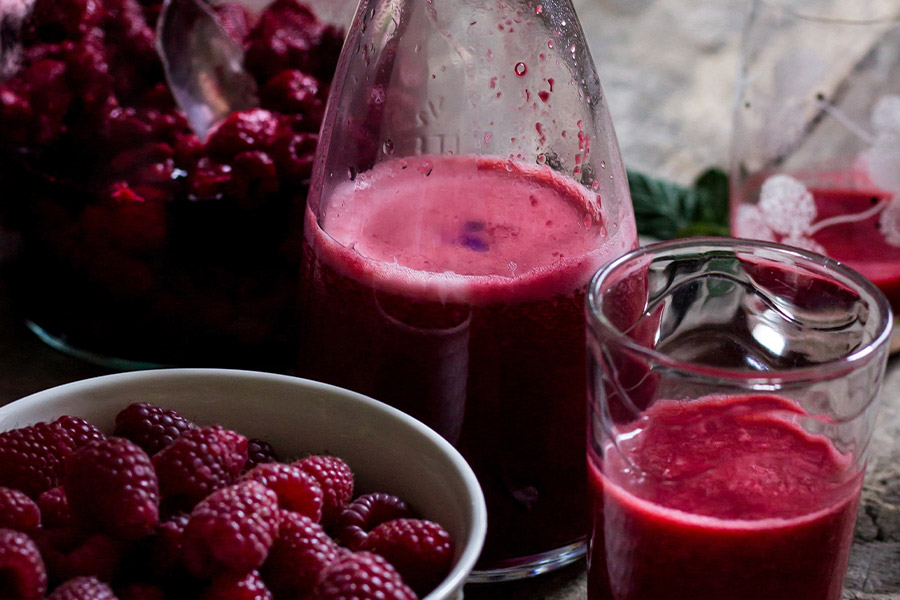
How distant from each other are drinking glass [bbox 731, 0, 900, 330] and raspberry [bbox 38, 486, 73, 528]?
625 millimetres

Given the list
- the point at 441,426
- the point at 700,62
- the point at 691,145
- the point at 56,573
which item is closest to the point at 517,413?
the point at 441,426

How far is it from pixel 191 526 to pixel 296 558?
1.9 inches

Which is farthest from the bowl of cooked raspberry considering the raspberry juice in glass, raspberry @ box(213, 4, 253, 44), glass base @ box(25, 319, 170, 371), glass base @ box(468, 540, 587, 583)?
the raspberry juice in glass

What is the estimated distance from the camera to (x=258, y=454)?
1.90 ft

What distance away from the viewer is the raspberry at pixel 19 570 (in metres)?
0.45

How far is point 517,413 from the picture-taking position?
0.62 meters

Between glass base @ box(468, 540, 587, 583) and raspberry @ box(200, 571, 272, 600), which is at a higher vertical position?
raspberry @ box(200, 571, 272, 600)

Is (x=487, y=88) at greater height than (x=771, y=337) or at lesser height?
greater

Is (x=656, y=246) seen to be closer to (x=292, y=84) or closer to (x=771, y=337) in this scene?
(x=771, y=337)

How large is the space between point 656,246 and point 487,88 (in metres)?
0.13

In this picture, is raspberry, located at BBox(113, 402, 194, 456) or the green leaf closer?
raspberry, located at BBox(113, 402, 194, 456)

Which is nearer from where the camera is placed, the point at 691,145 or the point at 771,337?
the point at 771,337

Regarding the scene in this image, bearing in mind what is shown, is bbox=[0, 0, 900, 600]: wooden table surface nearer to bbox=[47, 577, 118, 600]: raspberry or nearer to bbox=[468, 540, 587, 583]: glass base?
bbox=[468, 540, 587, 583]: glass base

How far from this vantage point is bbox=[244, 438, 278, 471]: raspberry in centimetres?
58
